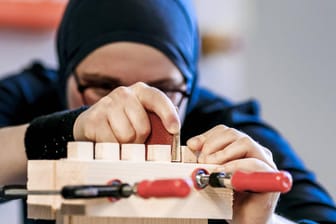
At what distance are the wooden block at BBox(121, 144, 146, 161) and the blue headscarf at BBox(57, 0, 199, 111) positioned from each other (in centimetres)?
53

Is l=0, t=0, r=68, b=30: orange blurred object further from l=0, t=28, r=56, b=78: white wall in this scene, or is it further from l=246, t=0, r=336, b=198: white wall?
l=246, t=0, r=336, b=198: white wall

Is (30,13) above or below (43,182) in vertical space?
above

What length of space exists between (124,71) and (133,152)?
0.48 m

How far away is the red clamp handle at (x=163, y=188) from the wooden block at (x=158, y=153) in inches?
2.8

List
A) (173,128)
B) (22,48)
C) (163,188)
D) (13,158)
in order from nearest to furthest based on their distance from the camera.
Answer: (163,188)
(173,128)
(13,158)
(22,48)

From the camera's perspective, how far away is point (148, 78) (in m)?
1.12

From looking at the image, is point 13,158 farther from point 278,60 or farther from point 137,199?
point 278,60

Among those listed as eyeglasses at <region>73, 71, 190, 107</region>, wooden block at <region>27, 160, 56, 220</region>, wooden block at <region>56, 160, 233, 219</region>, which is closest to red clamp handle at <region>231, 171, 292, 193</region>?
wooden block at <region>56, 160, 233, 219</region>

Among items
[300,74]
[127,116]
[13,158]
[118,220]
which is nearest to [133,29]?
[13,158]

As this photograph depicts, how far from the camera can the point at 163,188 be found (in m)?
0.56

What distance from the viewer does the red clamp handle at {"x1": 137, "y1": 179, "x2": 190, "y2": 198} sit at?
55cm

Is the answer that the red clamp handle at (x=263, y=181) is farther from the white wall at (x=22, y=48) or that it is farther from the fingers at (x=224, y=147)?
the white wall at (x=22, y=48)

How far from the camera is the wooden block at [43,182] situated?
624 mm

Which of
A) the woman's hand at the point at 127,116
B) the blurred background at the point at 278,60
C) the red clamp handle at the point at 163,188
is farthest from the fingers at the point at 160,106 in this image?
the blurred background at the point at 278,60
